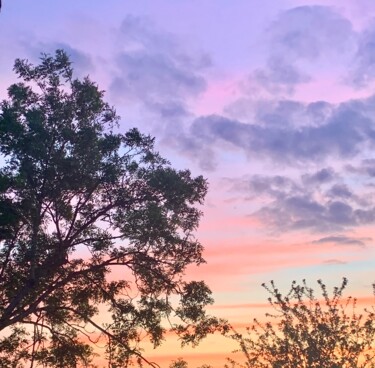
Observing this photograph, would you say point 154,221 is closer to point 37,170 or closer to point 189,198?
point 189,198

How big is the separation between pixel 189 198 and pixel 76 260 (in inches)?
201

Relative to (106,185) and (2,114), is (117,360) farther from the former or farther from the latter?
(2,114)

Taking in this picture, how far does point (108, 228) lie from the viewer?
29234 mm

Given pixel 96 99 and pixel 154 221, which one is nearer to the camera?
pixel 154 221

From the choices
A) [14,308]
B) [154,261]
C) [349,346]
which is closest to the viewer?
[349,346]

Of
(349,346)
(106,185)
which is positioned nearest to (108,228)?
(106,185)

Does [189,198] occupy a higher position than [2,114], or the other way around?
[2,114]

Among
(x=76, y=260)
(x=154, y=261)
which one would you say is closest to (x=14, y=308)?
(x=76, y=260)

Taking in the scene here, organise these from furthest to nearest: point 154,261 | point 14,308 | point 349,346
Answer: point 154,261 → point 14,308 → point 349,346

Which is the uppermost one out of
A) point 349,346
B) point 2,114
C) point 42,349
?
point 2,114

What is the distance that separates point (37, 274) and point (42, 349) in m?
3.42

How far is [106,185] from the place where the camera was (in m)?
28.8

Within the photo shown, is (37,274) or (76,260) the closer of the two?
(37,274)

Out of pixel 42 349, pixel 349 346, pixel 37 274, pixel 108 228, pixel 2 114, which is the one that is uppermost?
pixel 2 114
